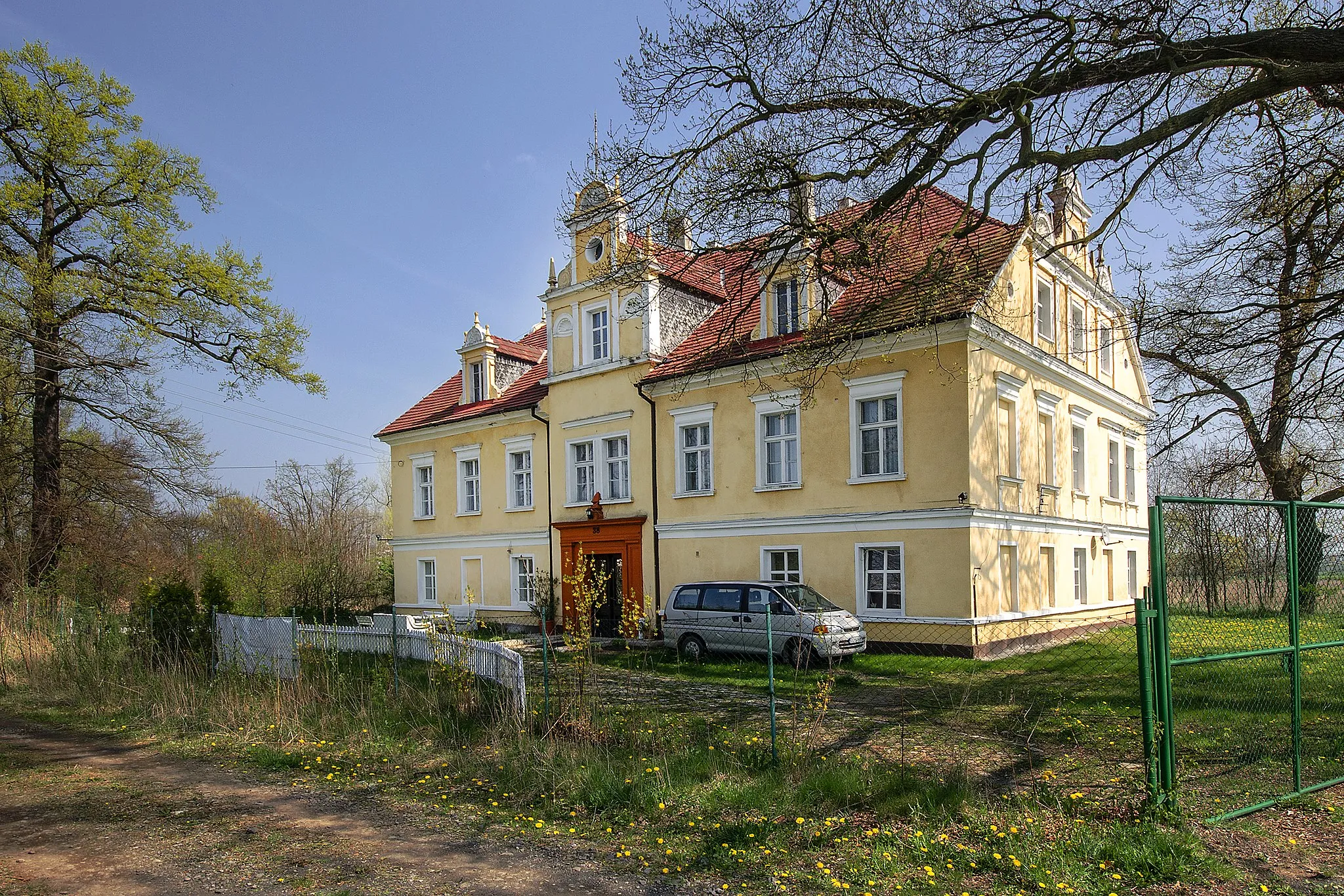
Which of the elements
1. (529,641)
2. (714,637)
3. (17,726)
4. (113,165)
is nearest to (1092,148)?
(714,637)

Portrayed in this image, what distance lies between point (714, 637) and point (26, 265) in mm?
18234

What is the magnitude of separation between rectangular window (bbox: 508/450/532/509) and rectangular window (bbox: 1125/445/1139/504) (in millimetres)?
16409

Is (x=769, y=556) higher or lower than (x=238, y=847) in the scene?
higher

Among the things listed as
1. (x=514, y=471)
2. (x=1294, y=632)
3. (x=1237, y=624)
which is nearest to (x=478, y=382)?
(x=514, y=471)

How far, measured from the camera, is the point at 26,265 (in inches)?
829

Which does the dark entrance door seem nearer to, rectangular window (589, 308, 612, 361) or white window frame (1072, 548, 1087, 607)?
rectangular window (589, 308, 612, 361)

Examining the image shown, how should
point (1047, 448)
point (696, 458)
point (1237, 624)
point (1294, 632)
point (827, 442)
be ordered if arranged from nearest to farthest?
point (1294, 632)
point (1237, 624)
point (827, 442)
point (1047, 448)
point (696, 458)

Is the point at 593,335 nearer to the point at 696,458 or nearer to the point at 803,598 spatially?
the point at 696,458

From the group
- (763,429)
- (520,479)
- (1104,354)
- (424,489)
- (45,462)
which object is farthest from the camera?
(424,489)

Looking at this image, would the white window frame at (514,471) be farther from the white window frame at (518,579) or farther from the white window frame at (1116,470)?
the white window frame at (1116,470)

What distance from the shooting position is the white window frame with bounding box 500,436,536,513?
982 inches

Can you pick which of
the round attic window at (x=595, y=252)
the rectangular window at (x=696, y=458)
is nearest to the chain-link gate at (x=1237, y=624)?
the rectangular window at (x=696, y=458)

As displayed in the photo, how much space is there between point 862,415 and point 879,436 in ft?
2.14

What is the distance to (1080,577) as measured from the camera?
2136 cm
